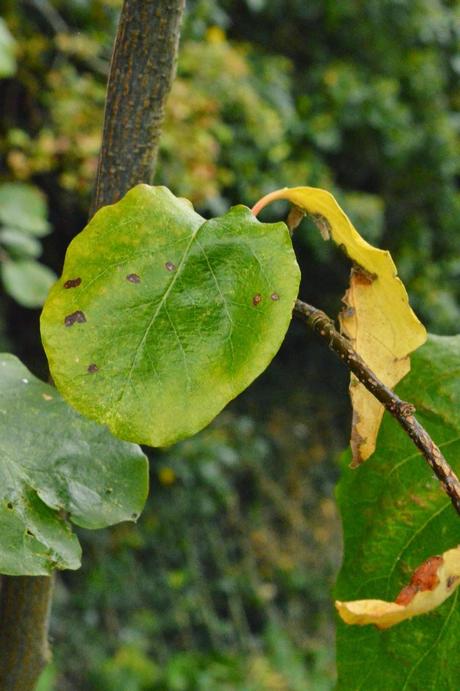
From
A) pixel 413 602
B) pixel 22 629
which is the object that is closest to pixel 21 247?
pixel 22 629

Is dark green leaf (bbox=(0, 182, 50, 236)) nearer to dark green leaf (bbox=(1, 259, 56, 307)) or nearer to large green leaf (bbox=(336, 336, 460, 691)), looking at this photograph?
dark green leaf (bbox=(1, 259, 56, 307))

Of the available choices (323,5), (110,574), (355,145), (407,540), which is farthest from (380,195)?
(407,540)

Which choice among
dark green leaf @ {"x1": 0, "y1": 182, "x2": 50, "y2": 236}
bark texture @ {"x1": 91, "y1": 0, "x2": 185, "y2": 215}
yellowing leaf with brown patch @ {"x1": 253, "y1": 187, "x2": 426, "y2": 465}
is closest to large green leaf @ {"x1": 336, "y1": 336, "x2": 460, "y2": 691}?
yellowing leaf with brown patch @ {"x1": 253, "y1": 187, "x2": 426, "y2": 465}

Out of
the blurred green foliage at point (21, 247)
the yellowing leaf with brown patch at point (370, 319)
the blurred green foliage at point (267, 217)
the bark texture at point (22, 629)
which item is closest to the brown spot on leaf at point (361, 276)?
the yellowing leaf with brown patch at point (370, 319)

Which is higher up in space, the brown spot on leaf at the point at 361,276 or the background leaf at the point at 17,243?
the brown spot on leaf at the point at 361,276

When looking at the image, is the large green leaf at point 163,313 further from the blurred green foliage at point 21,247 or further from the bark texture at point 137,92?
the blurred green foliage at point 21,247

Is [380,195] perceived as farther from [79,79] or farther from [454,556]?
[454,556]

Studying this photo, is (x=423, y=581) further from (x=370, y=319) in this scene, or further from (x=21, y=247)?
(x=21, y=247)
